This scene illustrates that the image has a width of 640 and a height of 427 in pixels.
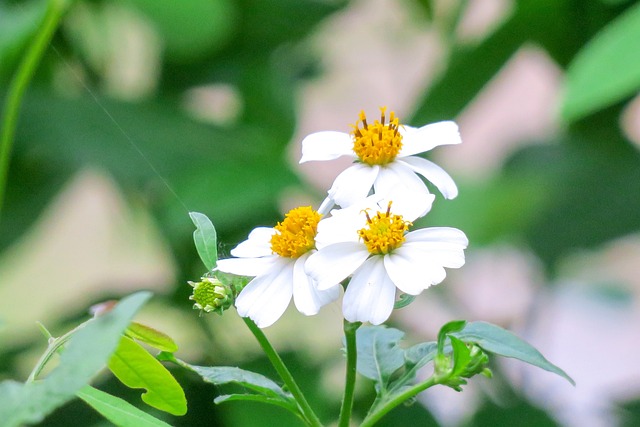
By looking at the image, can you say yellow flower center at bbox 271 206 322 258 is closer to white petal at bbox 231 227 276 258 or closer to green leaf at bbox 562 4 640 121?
white petal at bbox 231 227 276 258

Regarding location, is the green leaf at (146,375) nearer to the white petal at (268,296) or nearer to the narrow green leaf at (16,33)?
the white petal at (268,296)

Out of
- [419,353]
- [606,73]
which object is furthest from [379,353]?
[606,73]

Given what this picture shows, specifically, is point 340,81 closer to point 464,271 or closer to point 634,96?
point 464,271

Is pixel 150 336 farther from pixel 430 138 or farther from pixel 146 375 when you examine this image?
pixel 430 138

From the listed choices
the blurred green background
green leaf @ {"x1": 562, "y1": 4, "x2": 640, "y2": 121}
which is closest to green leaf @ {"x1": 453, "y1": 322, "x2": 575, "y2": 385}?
green leaf @ {"x1": 562, "y1": 4, "x2": 640, "y2": 121}

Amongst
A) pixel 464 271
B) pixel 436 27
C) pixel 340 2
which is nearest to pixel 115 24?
pixel 340 2

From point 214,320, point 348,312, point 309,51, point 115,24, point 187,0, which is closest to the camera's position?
point 348,312
